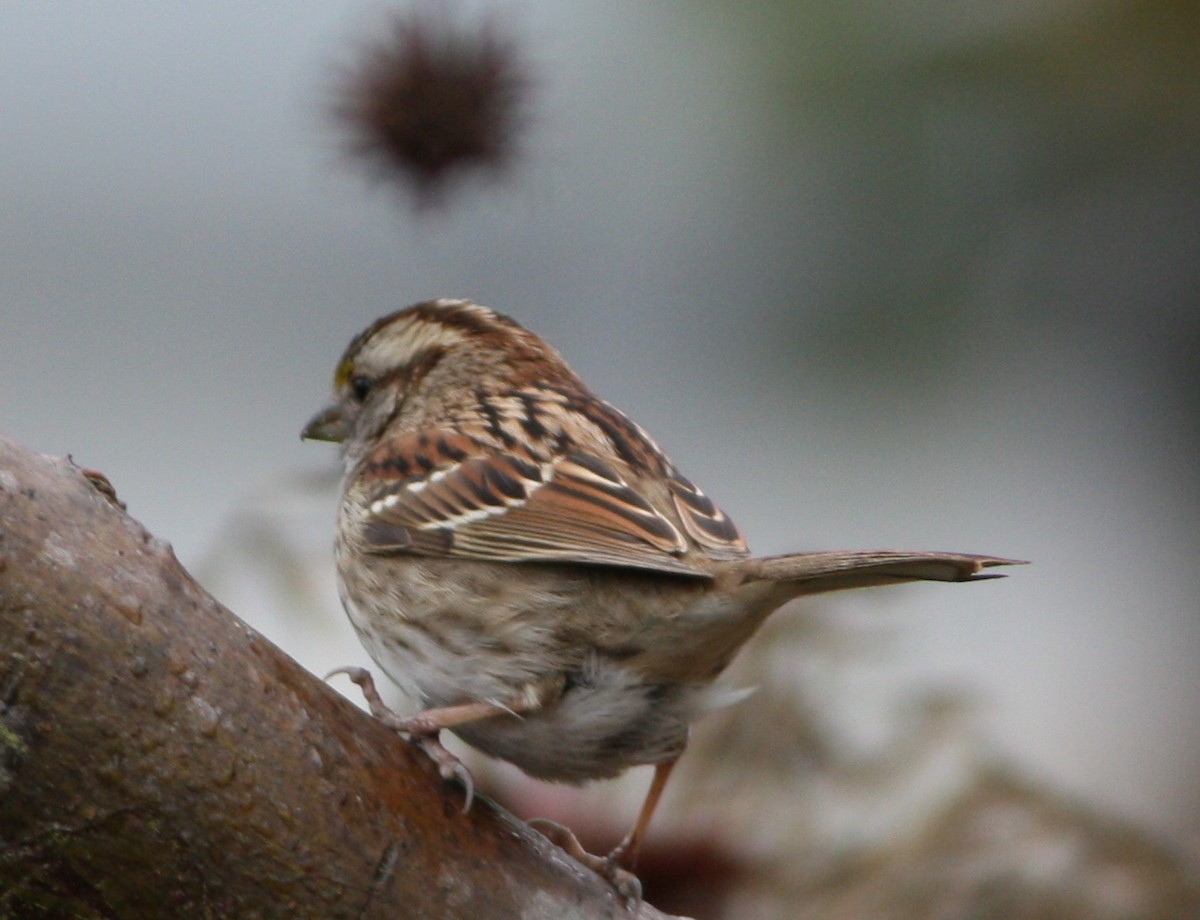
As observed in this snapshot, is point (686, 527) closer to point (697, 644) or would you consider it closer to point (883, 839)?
point (697, 644)

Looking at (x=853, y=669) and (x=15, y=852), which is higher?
(x=853, y=669)

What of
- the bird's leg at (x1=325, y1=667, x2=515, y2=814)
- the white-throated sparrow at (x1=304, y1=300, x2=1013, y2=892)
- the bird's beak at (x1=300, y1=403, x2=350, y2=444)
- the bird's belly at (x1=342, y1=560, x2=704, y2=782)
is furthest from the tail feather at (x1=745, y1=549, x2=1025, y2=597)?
the bird's beak at (x1=300, y1=403, x2=350, y2=444)

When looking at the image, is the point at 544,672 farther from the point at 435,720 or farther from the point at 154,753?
the point at 154,753

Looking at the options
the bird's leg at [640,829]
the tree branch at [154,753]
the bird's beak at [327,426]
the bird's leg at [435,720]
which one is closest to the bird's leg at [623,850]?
the bird's leg at [640,829]

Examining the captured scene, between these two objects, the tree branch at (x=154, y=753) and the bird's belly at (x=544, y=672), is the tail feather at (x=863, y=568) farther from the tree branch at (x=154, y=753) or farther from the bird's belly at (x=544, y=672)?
the tree branch at (x=154, y=753)

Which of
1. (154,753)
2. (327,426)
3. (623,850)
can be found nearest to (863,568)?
(623,850)

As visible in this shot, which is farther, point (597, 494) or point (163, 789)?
point (597, 494)

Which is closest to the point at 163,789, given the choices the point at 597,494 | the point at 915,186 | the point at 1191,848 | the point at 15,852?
the point at 15,852
